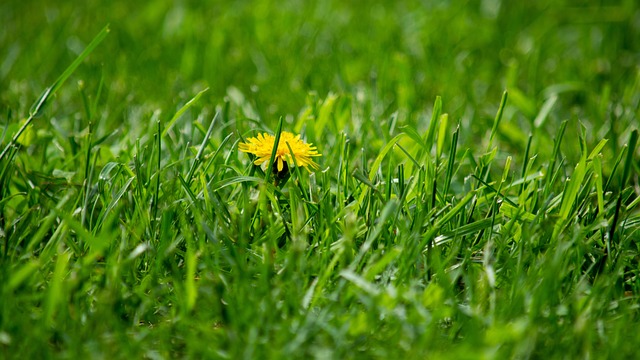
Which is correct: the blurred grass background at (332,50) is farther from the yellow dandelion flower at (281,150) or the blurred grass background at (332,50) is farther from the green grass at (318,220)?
the yellow dandelion flower at (281,150)

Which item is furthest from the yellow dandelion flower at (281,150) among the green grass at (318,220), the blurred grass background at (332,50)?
the blurred grass background at (332,50)

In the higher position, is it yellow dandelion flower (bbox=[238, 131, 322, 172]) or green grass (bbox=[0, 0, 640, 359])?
yellow dandelion flower (bbox=[238, 131, 322, 172])

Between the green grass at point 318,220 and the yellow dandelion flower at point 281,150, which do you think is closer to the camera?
the green grass at point 318,220

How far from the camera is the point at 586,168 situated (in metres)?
1.71

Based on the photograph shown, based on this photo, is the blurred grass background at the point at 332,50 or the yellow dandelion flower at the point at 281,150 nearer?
the yellow dandelion flower at the point at 281,150

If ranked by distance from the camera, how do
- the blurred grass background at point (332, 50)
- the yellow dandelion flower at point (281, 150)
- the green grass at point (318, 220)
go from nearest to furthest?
the green grass at point (318, 220)
the yellow dandelion flower at point (281, 150)
the blurred grass background at point (332, 50)

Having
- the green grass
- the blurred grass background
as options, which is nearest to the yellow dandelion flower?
the green grass

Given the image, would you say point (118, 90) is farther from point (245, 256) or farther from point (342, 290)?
point (342, 290)

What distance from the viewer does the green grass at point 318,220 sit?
1344 mm

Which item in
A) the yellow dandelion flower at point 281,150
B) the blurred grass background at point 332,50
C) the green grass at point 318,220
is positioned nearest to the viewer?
the green grass at point 318,220

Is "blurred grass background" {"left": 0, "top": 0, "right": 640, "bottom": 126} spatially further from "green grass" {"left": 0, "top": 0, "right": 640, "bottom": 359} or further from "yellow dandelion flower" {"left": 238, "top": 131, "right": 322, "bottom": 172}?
"yellow dandelion flower" {"left": 238, "top": 131, "right": 322, "bottom": 172}

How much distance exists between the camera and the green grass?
1.34m

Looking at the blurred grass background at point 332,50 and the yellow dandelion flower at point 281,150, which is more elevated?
the yellow dandelion flower at point 281,150

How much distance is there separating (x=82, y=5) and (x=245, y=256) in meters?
2.49
